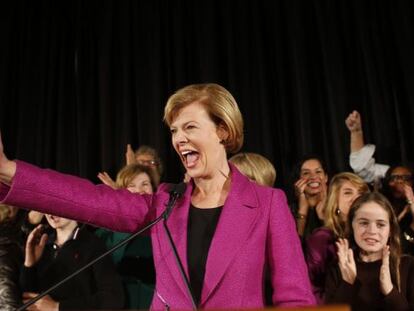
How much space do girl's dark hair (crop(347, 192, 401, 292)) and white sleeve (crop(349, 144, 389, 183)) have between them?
102 cm

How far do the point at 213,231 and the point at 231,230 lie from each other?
0.06 meters

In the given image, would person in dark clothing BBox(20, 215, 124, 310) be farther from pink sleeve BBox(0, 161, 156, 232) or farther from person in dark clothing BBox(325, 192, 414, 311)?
pink sleeve BBox(0, 161, 156, 232)

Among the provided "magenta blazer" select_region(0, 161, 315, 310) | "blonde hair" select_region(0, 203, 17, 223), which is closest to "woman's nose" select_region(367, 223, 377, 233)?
"magenta blazer" select_region(0, 161, 315, 310)

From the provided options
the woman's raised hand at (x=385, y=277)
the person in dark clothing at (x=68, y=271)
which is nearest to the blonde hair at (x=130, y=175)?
the person in dark clothing at (x=68, y=271)

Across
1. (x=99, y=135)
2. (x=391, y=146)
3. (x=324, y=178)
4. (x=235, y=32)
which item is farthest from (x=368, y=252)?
(x=99, y=135)

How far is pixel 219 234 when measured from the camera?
125 centimetres

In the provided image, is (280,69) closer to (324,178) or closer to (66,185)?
(324,178)

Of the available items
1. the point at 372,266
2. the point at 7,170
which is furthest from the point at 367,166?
the point at 7,170

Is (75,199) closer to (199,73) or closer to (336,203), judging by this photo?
(336,203)

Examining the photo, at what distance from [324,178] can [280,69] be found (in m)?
1.17

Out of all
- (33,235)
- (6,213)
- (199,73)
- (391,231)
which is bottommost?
(391,231)

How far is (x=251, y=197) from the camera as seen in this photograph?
131 centimetres

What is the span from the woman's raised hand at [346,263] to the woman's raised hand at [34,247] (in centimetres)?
124

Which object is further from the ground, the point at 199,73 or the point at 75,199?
the point at 199,73
